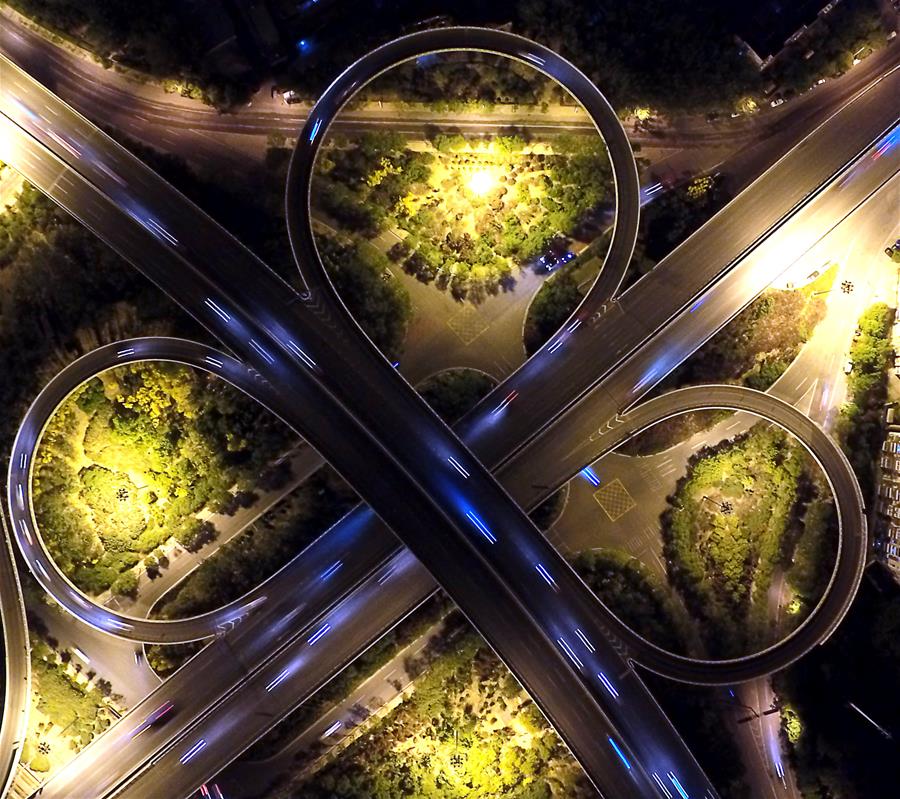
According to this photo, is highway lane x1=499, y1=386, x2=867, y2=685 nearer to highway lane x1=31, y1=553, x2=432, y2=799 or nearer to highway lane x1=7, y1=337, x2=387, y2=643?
highway lane x1=31, y1=553, x2=432, y2=799

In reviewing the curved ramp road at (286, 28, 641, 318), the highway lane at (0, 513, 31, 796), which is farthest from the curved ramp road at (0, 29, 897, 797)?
the highway lane at (0, 513, 31, 796)

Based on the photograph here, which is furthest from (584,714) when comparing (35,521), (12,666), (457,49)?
(457,49)

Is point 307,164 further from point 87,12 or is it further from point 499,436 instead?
point 499,436

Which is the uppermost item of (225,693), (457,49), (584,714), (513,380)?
(457,49)

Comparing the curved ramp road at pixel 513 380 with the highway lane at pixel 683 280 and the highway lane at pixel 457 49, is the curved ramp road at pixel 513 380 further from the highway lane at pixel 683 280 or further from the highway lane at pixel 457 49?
the highway lane at pixel 457 49

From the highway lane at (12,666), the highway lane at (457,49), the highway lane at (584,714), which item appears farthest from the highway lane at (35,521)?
the highway lane at (584,714)

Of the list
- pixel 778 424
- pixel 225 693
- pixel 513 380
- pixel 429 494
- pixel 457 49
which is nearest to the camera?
pixel 429 494

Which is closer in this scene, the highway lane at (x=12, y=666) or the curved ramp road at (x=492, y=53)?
the curved ramp road at (x=492, y=53)

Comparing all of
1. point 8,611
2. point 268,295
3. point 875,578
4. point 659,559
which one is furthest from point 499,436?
point 8,611

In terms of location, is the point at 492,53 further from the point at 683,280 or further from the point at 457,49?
the point at 683,280
